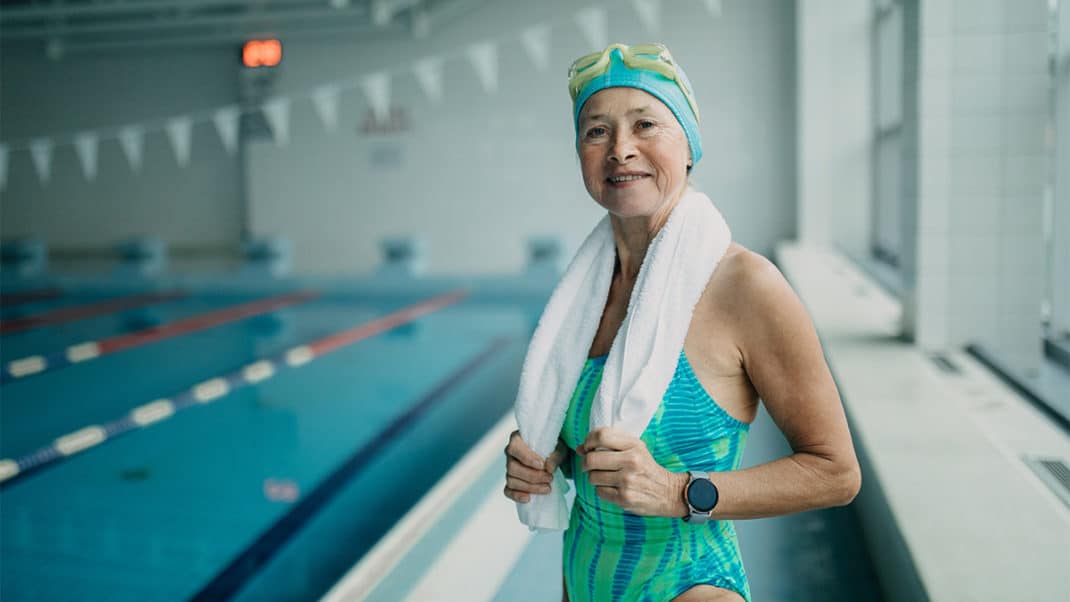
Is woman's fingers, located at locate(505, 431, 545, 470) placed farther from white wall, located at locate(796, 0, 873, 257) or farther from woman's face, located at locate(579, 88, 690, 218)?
white wall, located at locate(796, 0, 873, 257)

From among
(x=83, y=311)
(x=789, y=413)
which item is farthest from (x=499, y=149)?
(x=789, y=413)

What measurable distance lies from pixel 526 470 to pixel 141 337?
6.41 metres

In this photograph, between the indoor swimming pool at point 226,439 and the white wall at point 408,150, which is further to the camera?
the white wall at point 408,150

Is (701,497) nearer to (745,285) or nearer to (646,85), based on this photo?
(745,285)

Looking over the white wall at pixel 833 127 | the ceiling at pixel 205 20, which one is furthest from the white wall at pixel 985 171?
the ceiling at pixel 205 20

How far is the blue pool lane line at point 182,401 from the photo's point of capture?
3751 millimetres

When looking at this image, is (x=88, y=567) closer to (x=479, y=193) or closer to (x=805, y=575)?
(x=805, y=575)

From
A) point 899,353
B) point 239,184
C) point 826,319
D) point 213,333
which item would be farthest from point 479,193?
point 899,353

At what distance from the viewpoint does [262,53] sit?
10758mm

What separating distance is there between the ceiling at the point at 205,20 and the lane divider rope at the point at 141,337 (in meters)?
3.39

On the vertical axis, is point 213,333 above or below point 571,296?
below

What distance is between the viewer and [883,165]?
25.6ft

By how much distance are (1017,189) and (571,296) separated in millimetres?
2384

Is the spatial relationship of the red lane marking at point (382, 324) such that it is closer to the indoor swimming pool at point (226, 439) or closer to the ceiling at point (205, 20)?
the indoor swimming pool at point (226, 439)
